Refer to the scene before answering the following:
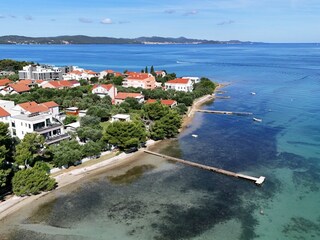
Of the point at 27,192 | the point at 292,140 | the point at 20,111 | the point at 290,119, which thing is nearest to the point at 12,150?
the point at 27,192

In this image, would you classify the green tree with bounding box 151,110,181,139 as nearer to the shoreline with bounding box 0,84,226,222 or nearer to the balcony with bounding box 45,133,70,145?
the shoreline with bounding box 0,84,226,222

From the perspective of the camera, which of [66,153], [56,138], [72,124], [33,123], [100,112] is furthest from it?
[100,112]

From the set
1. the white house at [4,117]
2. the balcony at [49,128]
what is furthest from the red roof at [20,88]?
the balcony at [49,128]

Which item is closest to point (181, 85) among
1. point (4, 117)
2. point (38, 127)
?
point (4, 117)

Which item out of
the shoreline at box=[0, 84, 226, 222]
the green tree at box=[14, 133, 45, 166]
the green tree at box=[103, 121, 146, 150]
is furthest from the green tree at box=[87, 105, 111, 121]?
the green tree at box=[14, 133, 45, 166]

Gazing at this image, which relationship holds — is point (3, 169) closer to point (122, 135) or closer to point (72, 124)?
point (122, 135)
